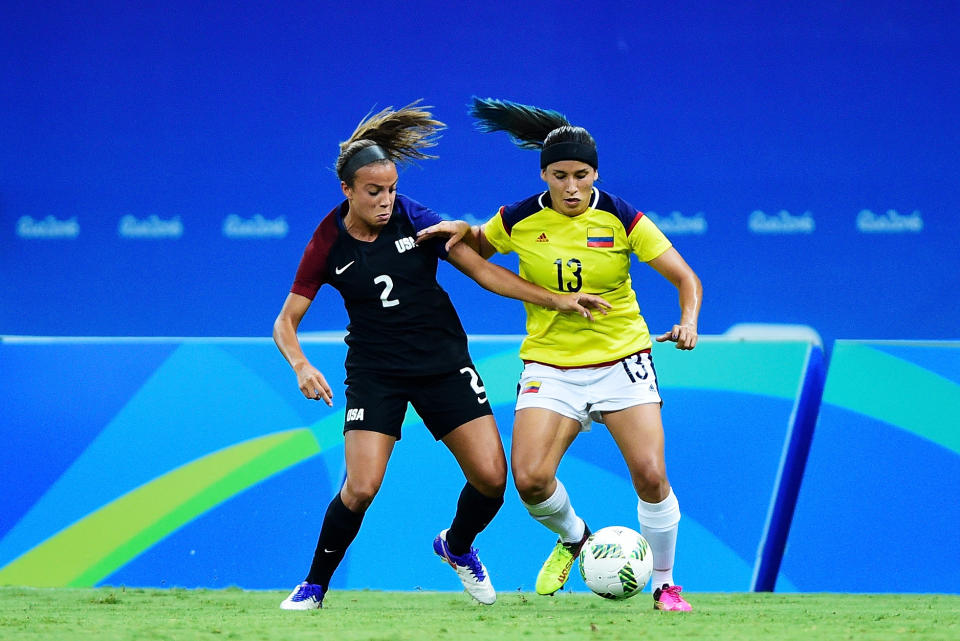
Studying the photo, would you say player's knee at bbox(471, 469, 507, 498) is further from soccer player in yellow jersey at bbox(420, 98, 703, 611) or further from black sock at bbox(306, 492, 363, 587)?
black sock at bbox(306, 492, 363, 587)

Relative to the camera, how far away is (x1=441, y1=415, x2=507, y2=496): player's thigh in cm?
478

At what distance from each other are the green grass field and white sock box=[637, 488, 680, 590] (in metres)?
0.18

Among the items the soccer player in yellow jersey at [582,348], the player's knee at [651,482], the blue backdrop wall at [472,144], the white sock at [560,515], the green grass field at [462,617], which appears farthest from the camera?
the blue backdrop wall at [472,144]

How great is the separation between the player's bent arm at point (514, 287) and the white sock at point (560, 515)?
2.32 feet

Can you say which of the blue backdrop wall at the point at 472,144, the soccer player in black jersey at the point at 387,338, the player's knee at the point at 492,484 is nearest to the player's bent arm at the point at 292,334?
the soccer player in black jersey at the point at 387,338

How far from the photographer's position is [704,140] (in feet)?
23.1

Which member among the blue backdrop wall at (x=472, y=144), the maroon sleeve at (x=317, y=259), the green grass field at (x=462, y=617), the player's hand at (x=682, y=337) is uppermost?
the blue backdrop wall at (x=472, y=144)

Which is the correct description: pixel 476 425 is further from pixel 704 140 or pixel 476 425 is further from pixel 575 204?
pixel 704 140

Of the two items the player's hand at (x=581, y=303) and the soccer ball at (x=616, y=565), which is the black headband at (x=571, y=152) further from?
the soccer ball at (x=616, y=565)

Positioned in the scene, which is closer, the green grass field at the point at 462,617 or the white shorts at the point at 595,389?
the green grass field at the point at 462,617

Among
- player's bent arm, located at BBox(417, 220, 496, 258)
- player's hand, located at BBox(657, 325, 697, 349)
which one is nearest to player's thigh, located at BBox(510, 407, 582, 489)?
player's hand, located at BBox(657, 325, 697, 349)

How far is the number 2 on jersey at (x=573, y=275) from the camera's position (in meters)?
4.82

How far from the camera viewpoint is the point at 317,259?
487cm

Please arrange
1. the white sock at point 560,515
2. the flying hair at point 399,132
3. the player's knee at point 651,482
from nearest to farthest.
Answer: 1. the player's knee at point 651,482
2. the white sock at point 560,515
3. the flying hair at point 399,132
